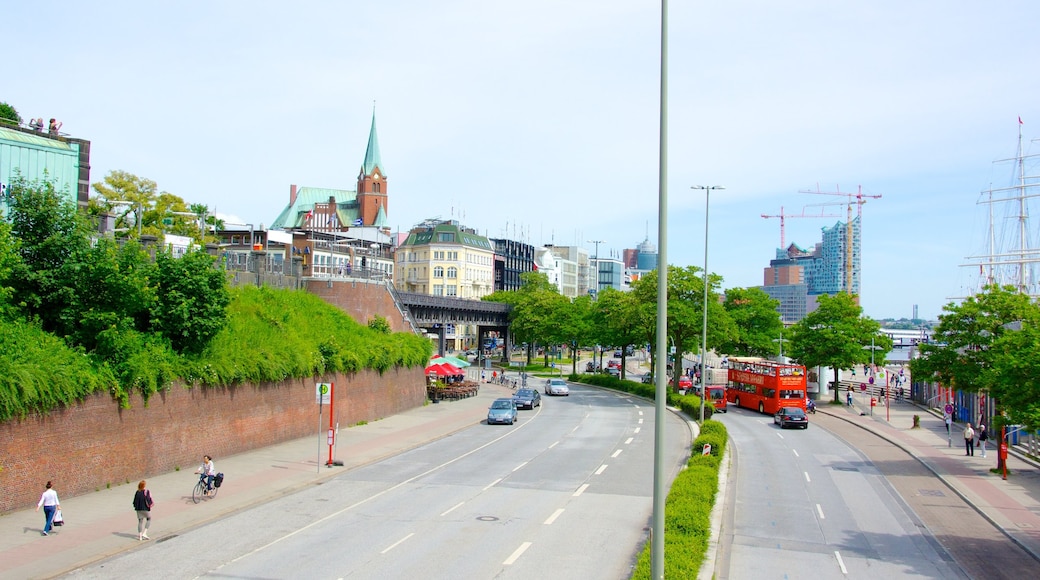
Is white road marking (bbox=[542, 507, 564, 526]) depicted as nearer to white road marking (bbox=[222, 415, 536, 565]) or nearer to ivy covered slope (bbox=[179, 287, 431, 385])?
white road marking (bbox=[222, 415, 536, 565])

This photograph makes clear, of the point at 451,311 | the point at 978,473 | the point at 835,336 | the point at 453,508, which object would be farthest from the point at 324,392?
the point at 451,311

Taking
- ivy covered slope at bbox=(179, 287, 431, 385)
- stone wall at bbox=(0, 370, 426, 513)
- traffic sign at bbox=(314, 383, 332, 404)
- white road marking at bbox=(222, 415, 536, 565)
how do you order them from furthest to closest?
ivy covered slope at bbox=(179, 287, 431, 385)
traffic sign at bbox=(314, 383, 332, 404)
stone wall at bbox=(0, 370, 426, 513)
white road marking at bbox=(222, 415, 536, 565)

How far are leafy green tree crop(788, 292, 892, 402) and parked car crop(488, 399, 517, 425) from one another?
30.3 metres

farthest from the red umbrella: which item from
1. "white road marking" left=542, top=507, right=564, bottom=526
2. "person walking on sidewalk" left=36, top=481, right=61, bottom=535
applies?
"person walking on sidewalk" left=36, top=481, right=61, bottom=535

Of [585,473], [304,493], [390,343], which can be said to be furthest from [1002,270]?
[304,493]

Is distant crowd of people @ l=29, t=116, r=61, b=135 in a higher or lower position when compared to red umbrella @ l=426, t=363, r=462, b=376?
higher

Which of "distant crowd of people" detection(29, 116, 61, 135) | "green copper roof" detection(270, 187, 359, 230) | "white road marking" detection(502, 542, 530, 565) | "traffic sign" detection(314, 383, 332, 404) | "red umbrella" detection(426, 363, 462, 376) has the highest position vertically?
"green copper roof" detection(270, 187, 359, 230)

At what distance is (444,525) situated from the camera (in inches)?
829

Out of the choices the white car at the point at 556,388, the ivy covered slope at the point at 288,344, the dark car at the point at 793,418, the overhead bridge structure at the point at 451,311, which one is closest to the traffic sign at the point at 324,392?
the ivy covered slope at the point at 288,344

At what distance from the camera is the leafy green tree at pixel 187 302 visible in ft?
94.0

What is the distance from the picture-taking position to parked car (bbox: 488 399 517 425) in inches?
1848

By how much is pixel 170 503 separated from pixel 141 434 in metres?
3.75

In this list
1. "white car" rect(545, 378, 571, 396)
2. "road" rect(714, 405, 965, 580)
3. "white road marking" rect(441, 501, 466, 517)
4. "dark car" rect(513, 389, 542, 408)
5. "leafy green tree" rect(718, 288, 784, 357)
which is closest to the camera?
"road" rect(714, 405, 965, 580)

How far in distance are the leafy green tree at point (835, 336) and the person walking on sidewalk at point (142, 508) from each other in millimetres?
57171
